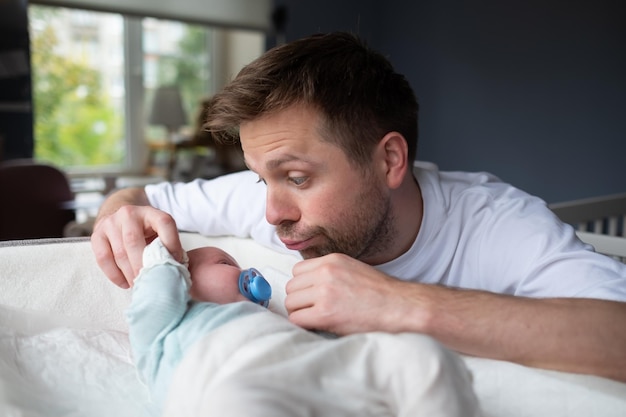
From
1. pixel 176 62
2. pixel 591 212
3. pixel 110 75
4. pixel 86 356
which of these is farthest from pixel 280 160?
pixel 176 62

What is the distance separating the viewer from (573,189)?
353 cm

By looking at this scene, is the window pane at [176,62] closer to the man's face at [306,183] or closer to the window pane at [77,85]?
the window pane at [77,85]

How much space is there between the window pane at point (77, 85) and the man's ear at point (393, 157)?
4.10 m

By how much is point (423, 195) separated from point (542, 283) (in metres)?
0.32

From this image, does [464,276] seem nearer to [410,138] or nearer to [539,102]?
[410,138]

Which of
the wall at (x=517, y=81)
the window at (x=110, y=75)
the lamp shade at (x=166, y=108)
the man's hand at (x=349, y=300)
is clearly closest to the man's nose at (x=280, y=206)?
the man's hand at (x=349, y=300)

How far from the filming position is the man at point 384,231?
798mm

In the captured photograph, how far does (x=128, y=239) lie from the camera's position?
1012 mm

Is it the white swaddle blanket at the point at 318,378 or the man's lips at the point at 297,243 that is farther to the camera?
the man's lips at the point at 297,243

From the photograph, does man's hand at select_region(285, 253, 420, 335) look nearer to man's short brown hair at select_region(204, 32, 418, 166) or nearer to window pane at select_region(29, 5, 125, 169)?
man's short brown hair at select_region(204, 32, 418, 166)

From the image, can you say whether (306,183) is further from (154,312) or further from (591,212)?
(591,212)

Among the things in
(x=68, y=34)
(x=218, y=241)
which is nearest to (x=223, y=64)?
(x=68, y=34)

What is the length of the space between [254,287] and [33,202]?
222 cm

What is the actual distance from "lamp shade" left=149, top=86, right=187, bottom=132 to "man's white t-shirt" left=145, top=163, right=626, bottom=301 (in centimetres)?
341
